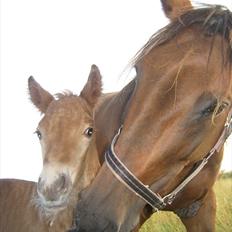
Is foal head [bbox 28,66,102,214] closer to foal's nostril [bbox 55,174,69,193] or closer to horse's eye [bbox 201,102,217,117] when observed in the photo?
foal's nostril [bbox 55,174,69,193]

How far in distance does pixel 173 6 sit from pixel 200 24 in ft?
1.33

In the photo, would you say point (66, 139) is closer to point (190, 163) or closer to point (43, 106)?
point (43, 106)

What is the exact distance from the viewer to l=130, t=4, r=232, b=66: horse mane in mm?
2908

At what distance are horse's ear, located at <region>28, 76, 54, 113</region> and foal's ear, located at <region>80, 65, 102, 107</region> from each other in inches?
15.7

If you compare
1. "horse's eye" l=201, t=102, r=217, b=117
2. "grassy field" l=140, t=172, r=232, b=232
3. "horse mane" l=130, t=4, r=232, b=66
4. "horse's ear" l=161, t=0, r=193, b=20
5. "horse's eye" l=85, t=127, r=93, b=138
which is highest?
"horse's ear" l=161, t=0, r=193, b=20

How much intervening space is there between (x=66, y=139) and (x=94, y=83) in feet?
3.22

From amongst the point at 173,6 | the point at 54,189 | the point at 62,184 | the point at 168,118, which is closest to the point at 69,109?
the point at 62,184

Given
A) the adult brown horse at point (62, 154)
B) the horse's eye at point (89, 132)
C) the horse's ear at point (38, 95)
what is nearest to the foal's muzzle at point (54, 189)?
the adult brown horse at point (62, 154)

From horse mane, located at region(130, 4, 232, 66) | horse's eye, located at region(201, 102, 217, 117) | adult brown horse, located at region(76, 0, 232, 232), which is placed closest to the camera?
adult brown horse, located at region(76, 0, 232, 232)

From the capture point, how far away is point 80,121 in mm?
4758

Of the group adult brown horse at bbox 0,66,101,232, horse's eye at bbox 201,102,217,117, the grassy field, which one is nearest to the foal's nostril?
adult brown horse at bbox 0,66,101,232

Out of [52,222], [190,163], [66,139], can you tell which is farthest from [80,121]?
[190,163]

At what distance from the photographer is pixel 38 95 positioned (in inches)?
212

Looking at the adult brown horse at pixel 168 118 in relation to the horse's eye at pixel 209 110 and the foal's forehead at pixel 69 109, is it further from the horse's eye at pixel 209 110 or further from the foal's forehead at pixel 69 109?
the foal's forehead at pixel 69 109
